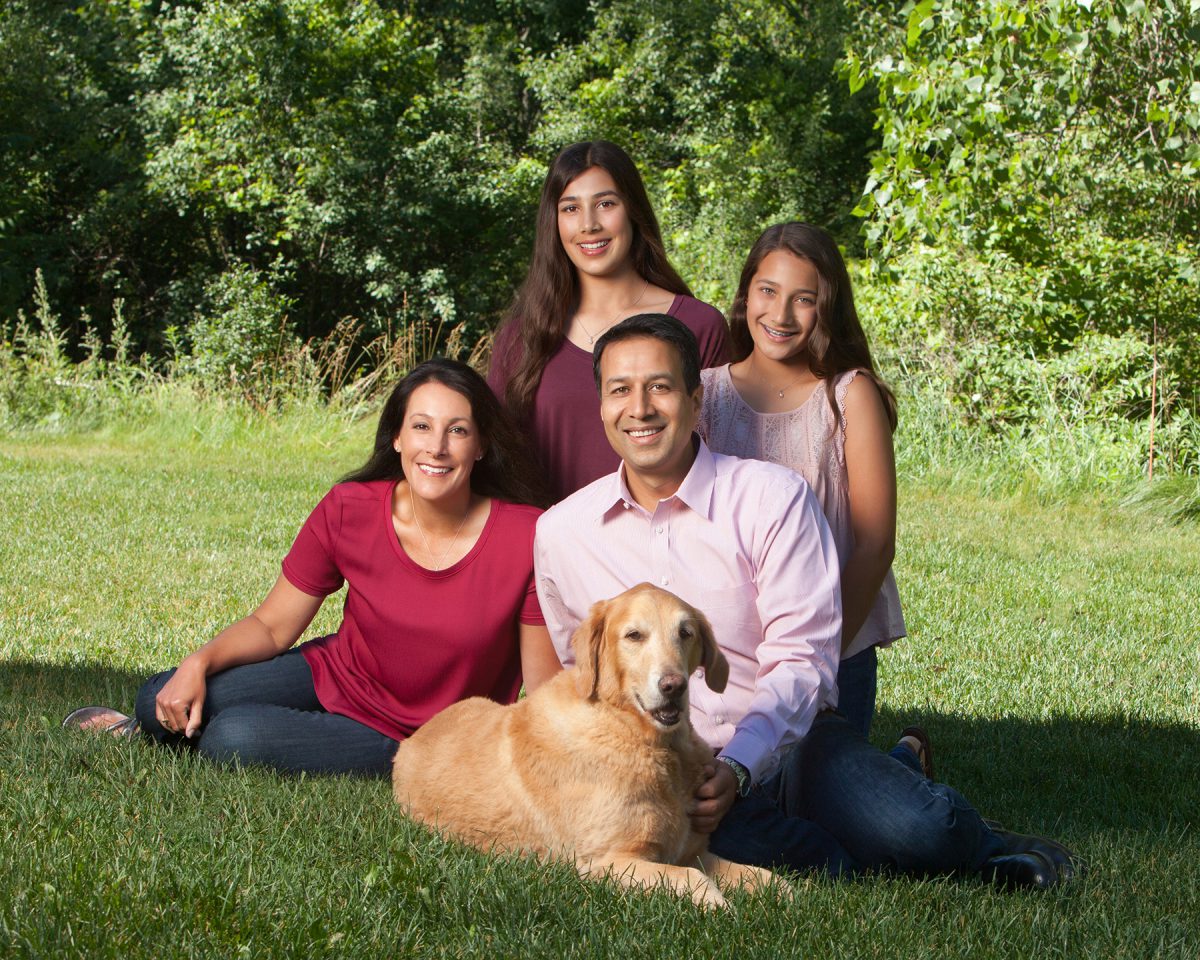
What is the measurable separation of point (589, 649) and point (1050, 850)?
155cm

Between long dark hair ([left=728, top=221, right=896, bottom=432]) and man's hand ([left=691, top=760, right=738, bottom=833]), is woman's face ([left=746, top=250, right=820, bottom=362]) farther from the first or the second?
man's hand ([left=691, top=760, right=738, bottom=833])

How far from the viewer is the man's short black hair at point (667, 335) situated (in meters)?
3.59

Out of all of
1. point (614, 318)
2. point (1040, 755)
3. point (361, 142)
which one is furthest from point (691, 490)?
point (361, 142)

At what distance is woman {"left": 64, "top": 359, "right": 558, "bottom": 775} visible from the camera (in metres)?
4.12

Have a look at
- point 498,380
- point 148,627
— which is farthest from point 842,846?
point 148,627

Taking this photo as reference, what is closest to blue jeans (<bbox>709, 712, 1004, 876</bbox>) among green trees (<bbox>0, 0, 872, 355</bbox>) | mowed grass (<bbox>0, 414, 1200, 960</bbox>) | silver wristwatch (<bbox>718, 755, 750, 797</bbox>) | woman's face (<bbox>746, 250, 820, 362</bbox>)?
mowed grass (<bbox>0, 414, 1200, 960</bbox>)

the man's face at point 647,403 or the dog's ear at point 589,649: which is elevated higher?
the man's face at point 647,403

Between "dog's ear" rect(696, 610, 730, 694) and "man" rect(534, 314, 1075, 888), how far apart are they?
0.57 ft

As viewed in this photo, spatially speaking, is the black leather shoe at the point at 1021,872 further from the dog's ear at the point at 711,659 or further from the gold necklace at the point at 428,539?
the gold necklace at the point at 428,539

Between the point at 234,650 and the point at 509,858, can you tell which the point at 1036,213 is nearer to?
the point at 234,650

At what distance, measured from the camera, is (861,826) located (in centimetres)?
348

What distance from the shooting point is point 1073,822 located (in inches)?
171

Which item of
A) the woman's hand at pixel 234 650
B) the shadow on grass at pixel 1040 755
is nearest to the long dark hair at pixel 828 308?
the shadow on grass at pixel 1040 755

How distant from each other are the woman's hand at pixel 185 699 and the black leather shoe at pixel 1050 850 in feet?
8.44
